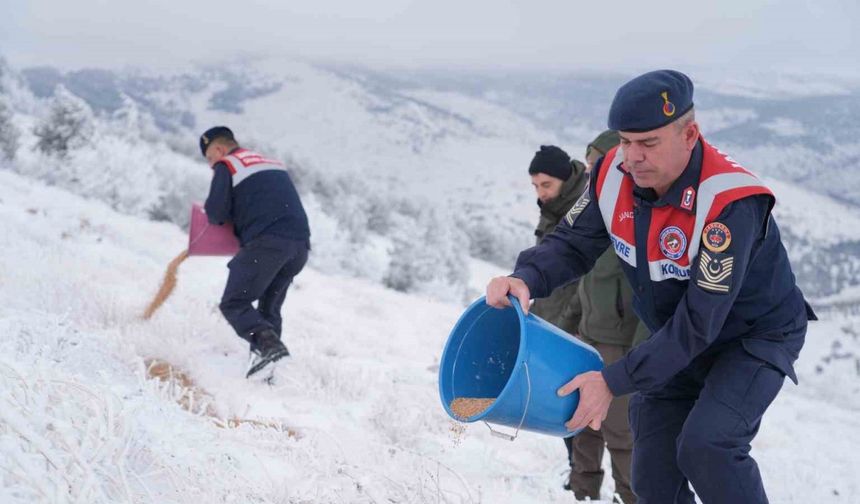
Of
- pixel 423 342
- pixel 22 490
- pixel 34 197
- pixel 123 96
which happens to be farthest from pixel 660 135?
pixel 123 96

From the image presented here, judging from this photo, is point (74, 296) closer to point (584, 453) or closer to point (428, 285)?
point (584, 453)

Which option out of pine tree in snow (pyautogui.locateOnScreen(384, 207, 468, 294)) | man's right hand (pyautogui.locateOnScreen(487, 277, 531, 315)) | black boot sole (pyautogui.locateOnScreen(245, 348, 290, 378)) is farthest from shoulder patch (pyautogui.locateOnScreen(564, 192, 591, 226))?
pine tree in snow (pyautogui.locateOnScreen(384, 207, 468, 294))

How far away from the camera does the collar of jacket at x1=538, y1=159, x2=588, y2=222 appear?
3.97m

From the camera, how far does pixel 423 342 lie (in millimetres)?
9812

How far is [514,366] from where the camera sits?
224 cm

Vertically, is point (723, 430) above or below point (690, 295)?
below

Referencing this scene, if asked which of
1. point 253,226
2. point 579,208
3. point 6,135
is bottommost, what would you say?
point 6,135

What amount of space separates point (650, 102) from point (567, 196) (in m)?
2.07

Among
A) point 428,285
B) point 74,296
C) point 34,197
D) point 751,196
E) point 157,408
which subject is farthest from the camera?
point 428,285

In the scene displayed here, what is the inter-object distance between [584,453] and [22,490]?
9.81 feet

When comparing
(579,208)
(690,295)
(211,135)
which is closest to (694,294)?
(690,295)

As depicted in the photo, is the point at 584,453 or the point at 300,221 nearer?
the point at 584,453

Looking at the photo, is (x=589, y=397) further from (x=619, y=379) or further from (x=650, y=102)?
(x=650, y=102)

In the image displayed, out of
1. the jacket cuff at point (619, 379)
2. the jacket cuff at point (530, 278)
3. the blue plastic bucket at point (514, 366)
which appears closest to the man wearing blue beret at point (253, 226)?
the blue plastic bucket at point (514, 366)
